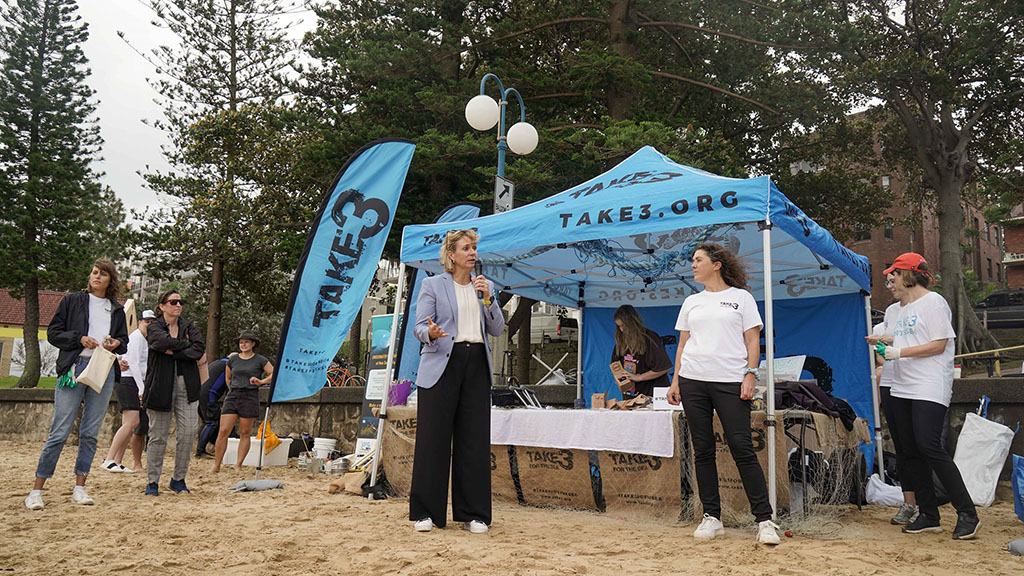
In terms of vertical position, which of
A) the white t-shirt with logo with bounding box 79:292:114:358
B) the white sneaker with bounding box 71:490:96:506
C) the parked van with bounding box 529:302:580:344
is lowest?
the white sneaker with bounding box 71:490:96:506

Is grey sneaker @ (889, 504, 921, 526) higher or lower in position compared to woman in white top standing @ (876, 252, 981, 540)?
lower

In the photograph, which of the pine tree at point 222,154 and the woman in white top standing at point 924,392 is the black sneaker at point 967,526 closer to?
the woman in white top standing at point 924,392

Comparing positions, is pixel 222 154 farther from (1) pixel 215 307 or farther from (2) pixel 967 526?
(2) pixel 967 526

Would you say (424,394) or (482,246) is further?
(482,246)

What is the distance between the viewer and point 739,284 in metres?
4.53

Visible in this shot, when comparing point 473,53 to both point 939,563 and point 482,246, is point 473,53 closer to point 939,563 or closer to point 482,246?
point 482,246

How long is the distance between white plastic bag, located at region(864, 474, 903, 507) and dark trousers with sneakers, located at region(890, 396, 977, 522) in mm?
1429

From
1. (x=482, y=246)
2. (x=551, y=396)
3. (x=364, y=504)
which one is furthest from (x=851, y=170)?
(x=364, y=504)

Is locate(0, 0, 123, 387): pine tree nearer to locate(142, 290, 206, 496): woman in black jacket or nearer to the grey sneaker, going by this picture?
locate(142, 290, 206, 496): woman in black jacket

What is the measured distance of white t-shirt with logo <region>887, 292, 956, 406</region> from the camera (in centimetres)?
462

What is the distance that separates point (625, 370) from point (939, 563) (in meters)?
3.36

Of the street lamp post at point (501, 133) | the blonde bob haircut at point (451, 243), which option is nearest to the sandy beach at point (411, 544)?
the blonde bob haircut at point (451, 243)

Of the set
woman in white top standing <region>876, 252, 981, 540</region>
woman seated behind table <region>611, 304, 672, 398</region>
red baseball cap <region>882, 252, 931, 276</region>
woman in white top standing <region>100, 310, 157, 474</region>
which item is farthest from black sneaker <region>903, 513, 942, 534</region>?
woman in white top standing <region>100, 310, 157, 474</region>

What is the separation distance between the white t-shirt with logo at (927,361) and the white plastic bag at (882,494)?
5.88 feet
